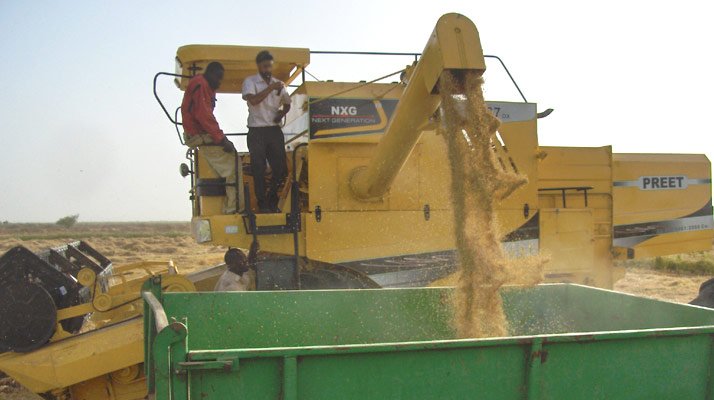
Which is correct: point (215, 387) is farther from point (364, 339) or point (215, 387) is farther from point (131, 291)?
point (131, 291)

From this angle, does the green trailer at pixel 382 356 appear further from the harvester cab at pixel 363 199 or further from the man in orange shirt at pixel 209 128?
the man in orange shirt at pixel 209 128

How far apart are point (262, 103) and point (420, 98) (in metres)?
1.85

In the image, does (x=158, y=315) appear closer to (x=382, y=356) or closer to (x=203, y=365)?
(x=203, y=365)

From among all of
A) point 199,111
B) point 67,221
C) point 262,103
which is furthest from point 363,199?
point 67,221

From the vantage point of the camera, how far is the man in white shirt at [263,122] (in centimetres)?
566

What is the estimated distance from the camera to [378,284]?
18.6 ft

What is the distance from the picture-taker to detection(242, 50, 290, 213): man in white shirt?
18.6 feet

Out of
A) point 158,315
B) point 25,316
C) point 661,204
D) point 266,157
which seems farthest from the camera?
point 661,204

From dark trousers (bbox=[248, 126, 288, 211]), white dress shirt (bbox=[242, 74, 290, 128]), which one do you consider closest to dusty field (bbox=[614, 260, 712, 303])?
dark trousers (bbox=[248, 126, 288, 211])

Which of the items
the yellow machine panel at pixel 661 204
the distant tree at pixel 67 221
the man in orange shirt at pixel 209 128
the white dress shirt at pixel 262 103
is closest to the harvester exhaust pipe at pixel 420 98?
the white dress shirt at pixel 262 103

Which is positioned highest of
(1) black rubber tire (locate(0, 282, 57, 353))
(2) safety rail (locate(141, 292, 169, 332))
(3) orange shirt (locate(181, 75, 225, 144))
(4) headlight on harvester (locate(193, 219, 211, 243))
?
(3) orange shirt (locate(181, 75, 225, 144))

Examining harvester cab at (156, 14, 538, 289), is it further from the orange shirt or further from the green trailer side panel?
the green trailer side panel

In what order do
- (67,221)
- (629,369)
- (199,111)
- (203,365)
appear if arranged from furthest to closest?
(67,221), (199,111), (629,369), (203,365)

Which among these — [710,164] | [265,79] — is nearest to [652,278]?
[710,164]
